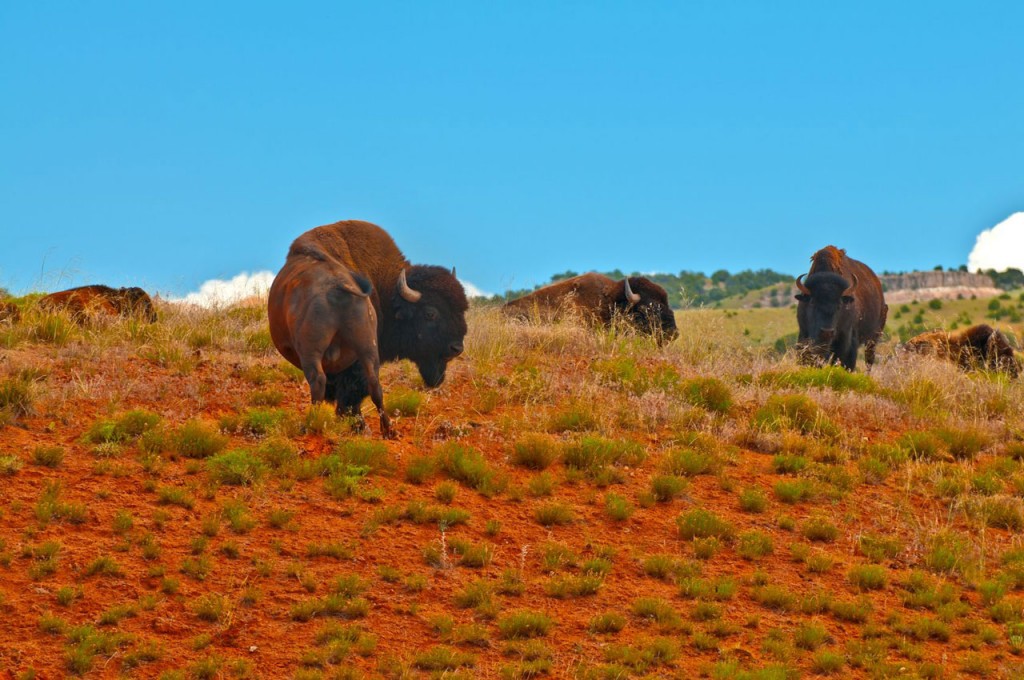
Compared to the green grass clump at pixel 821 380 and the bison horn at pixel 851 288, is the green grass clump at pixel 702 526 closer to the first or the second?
the green grass clump at pixel 821 380

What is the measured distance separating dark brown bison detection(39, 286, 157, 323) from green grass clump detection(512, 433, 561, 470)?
7893 mm

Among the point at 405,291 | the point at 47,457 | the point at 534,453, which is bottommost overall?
the point at 534,453

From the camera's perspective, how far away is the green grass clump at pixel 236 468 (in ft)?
32.8

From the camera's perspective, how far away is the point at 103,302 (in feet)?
55.4

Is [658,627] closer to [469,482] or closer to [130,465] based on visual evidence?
[469,482]

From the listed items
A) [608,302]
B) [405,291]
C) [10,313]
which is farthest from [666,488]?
[608,302]

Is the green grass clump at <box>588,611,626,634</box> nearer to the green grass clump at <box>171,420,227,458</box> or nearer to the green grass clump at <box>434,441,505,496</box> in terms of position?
the green grass clump at <box>434,441,505,496</box>

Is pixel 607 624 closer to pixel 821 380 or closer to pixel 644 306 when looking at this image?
pixel 821 380

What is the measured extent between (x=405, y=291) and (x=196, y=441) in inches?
119

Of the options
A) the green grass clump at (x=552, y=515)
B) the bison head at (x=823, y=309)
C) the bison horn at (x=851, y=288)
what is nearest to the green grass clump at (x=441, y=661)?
the green grass clump at (x=552, y=515)

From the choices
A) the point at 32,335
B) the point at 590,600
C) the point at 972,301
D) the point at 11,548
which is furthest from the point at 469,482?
the point at 972,301

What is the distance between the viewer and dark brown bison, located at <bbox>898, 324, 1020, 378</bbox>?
2052cm

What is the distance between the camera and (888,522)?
10.8 meters

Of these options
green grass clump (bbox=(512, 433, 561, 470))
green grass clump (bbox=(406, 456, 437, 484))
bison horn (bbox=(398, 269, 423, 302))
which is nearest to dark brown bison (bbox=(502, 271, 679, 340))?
bison horn (bbox=(398, 269, 423, 302))
